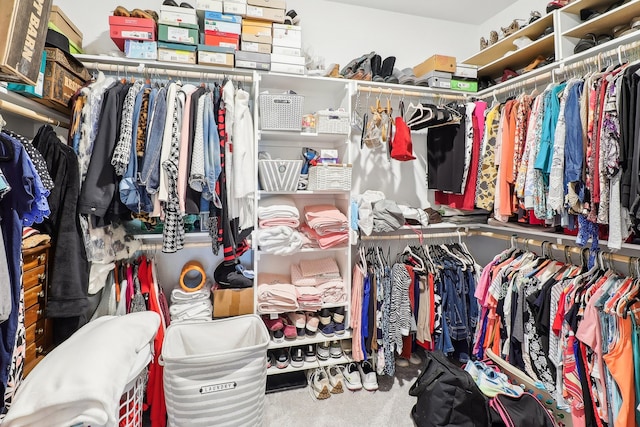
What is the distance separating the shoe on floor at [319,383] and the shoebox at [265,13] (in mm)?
2353

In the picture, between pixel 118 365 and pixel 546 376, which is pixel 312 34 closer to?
pixel 118 365

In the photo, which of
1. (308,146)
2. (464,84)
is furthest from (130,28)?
(464,84)

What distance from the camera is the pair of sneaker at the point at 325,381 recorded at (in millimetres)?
1944

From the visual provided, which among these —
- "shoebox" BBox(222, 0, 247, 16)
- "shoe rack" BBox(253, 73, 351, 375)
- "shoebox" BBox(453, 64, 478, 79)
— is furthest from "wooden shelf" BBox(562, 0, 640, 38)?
"shoebox" BBox(222, 0, 247, 16)

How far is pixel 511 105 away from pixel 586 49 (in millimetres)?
421

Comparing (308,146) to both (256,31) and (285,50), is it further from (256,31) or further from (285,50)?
(256,31)

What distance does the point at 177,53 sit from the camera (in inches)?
70.4

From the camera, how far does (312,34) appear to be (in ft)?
7.63

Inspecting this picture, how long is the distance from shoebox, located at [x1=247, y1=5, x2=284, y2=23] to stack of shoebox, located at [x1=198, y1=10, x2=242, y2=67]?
83mm

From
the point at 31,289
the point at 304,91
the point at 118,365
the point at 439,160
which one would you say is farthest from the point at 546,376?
the point at 31,289

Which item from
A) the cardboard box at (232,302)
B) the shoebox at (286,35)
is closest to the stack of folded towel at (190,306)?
the cardboard box at (232,302)

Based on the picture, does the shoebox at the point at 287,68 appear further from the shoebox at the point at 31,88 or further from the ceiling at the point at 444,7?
the shoebox at the point at 31,88

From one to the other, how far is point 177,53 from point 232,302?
1559mm

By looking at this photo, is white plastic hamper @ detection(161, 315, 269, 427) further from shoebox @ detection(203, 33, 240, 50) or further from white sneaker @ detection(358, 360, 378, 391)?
shoebox @ detection(203, 33, 240, 50)
